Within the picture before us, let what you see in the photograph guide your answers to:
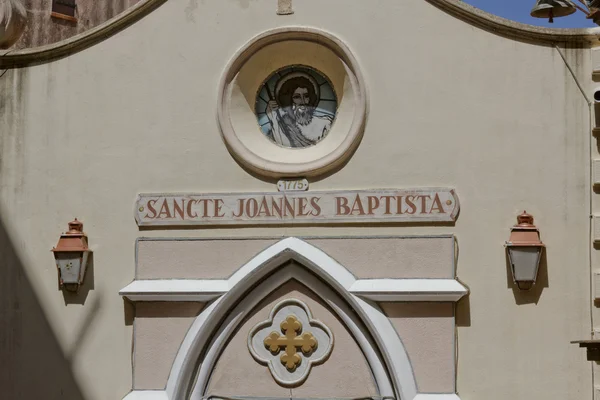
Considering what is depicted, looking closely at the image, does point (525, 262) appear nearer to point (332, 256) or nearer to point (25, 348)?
point (332, 256)

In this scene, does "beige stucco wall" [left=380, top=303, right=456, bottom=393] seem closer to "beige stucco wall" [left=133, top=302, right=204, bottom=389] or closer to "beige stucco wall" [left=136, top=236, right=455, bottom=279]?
"beige stucco wall" [left=136, top=236, right=455, bottom=279]

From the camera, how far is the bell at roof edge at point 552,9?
12445mm

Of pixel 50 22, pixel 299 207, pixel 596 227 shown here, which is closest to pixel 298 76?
pixel 299 207

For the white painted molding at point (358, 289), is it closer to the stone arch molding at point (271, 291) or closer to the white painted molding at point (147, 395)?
the stone arch molding at point (271, 291)

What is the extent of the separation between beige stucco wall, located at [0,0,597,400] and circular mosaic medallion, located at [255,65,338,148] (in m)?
0.54

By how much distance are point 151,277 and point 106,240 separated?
2.18 feet

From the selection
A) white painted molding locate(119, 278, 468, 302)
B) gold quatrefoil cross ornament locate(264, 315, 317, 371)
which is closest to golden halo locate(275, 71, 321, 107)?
white painted molding locate(119, 278, 468, 302)

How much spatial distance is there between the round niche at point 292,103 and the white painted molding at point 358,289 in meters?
1.30

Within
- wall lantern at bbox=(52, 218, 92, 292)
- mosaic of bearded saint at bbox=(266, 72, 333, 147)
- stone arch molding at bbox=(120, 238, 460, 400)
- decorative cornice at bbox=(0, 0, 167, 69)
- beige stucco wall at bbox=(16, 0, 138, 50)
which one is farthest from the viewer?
beige stucco wall at bbox=(16, 0, 138, 50)

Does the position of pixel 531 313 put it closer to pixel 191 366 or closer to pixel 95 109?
pixel 191 366

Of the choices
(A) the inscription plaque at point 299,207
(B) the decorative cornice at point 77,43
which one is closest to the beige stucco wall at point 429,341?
(A) the inscription plaque at point 299,207

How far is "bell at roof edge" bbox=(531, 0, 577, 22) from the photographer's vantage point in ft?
40.8

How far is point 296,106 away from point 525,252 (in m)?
2.92

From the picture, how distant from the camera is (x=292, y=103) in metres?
12.9
